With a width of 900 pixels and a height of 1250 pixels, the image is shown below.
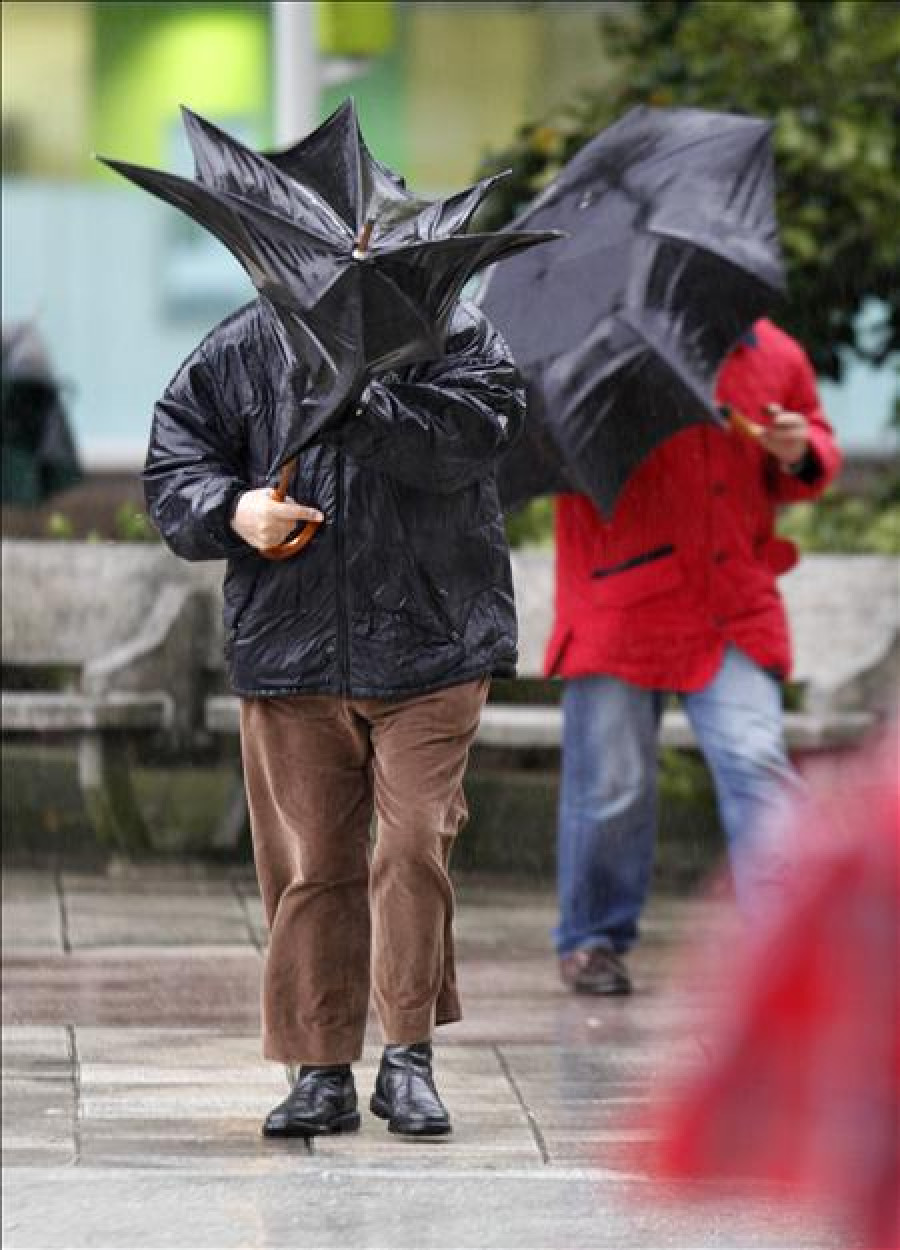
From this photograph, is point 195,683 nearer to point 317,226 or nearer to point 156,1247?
point 156,1247

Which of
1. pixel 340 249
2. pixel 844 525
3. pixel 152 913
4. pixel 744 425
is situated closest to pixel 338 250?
pixel 340 249

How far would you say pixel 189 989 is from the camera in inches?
294

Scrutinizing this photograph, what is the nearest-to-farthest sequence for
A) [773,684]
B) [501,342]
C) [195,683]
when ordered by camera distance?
[501,342], [773,684], [195,683]

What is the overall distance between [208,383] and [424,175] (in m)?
9.55

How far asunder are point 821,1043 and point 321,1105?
302 cm

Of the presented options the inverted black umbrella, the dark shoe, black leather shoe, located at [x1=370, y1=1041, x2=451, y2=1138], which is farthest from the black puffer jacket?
the dark shoe

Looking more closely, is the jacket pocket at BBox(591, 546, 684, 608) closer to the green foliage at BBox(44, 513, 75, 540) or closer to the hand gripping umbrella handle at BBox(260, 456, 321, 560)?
the hand gripping umbrella handle at BBox(260, 456, 321, 560)

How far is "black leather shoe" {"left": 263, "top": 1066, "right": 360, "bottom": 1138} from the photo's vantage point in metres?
4.54

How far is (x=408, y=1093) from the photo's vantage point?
179 inches

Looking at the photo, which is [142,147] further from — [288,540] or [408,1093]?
[288,540]

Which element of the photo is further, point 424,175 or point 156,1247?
point 424,175

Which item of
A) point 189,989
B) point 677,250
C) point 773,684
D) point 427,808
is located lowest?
point 189,989

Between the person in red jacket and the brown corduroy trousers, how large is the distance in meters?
2.76

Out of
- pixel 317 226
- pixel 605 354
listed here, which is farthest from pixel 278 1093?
pixel 317 226
